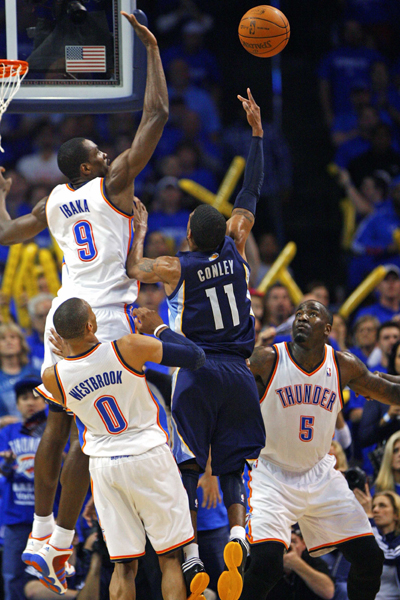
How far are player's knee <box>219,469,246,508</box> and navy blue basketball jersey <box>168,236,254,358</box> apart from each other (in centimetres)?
Answer: 81

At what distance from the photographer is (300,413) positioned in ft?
21.1

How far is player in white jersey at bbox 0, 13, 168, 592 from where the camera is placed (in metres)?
5.90

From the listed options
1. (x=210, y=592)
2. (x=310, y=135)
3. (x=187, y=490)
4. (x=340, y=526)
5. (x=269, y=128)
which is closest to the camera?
(x=187, y=490)

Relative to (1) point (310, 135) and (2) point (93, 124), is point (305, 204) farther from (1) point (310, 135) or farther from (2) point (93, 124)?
(2) point (93, 124)

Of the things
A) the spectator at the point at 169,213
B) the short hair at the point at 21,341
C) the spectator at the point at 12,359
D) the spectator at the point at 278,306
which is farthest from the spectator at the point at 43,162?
the spectator at the point at 278,306

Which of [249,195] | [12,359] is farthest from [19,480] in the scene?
[249,195]

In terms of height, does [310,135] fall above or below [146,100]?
below

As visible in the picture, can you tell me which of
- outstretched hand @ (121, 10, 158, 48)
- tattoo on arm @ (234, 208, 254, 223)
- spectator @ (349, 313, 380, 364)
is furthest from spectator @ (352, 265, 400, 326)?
outstretched hand @ (121, 10, 158, 48)

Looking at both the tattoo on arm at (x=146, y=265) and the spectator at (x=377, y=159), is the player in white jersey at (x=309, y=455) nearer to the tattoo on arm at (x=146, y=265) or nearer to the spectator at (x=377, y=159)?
the tattoo on arm at (x=146, y=265)

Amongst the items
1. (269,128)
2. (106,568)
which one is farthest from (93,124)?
(106,568)

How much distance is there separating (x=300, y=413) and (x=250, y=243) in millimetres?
2743

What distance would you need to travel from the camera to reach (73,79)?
20.9 feet

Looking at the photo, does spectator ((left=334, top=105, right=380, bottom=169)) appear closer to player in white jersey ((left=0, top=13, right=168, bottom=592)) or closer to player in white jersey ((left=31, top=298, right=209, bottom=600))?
player in white jersey ((left=0, top=13, right=168, bottom=592))

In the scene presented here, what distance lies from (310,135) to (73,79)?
847 centimetres
